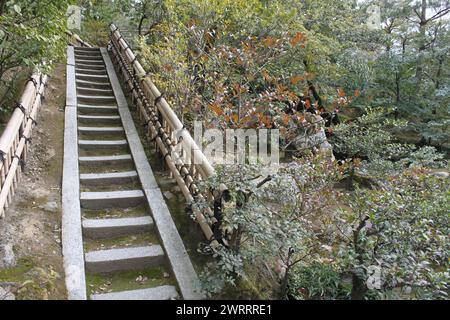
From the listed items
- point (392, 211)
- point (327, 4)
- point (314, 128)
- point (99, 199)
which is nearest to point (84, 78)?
point (99, 199)

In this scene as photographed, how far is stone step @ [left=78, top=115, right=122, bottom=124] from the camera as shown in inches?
245

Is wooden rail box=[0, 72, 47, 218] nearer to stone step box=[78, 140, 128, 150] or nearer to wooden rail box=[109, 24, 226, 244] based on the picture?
stone step box=[78, 140, 128, 150]

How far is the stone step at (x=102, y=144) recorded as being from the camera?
17.7 feet

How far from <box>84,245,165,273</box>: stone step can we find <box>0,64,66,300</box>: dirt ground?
1.00ft

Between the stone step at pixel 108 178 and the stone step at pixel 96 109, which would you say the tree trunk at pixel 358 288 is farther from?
the stone step at pixel 96 109

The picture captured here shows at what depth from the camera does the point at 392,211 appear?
3.02 metres

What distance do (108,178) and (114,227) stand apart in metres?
1.07

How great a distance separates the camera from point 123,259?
11.2 feet

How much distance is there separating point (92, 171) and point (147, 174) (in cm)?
85

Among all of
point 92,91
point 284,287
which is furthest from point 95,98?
point 284,287

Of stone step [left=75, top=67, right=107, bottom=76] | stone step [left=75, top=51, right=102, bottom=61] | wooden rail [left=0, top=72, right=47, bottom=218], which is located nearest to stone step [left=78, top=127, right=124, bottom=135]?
wooden rail [left=0, top=72, right=47, bottom=218]

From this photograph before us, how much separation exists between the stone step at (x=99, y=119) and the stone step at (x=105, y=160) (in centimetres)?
133

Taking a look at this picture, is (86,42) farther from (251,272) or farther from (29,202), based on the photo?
(251,272)

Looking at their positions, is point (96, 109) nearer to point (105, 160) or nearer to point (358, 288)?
point (105, 160)
